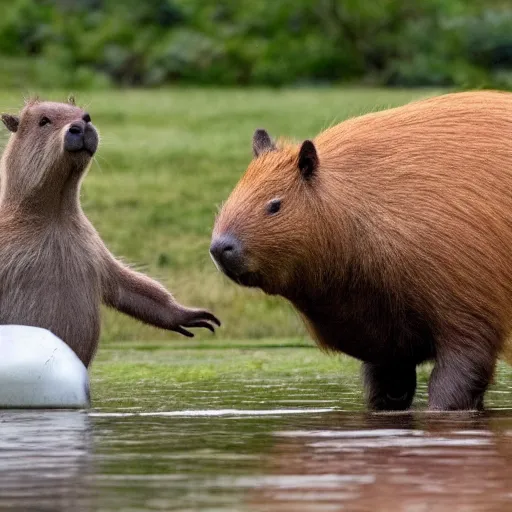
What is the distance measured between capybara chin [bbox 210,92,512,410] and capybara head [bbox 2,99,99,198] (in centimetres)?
80

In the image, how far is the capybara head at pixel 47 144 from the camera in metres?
7.82

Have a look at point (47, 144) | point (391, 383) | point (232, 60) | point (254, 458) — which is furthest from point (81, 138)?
point (232, 60)

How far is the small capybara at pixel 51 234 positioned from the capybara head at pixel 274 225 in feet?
2.49

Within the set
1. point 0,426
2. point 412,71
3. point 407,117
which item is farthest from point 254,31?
point 0,426

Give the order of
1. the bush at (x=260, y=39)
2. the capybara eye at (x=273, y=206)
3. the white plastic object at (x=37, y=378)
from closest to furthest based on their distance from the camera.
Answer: the white plastic object at (x=37, y=378) → the capybara eye at (x=273, y=206) → the bush at (x=260, y=39)

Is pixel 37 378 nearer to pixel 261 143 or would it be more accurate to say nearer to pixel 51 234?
pixel 51 234

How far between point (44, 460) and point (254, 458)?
26.4 inches

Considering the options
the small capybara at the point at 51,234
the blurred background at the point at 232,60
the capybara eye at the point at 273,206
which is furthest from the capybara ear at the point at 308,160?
the blurred background at the point at 232,60

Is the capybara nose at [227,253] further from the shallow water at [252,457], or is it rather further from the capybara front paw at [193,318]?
the capybara front paw at [193,318]

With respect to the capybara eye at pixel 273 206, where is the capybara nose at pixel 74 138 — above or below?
above

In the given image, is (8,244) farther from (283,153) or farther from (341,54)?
(341,54)

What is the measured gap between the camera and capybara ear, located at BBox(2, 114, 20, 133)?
319 inches

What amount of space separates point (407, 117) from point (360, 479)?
11.6ft

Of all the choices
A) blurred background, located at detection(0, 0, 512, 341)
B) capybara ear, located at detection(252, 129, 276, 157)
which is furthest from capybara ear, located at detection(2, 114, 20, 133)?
blurred background, located at detection(0, 0, 512, 341)
